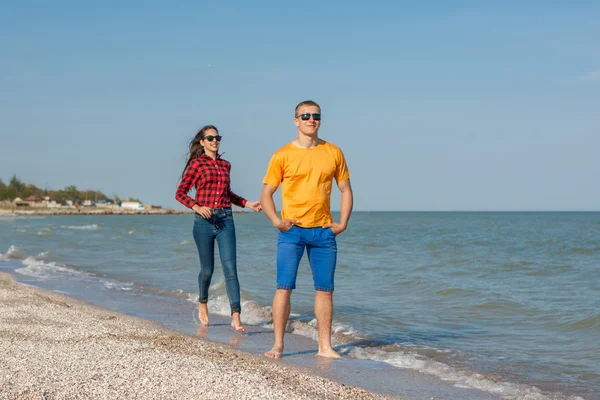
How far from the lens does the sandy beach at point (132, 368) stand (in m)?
4.05

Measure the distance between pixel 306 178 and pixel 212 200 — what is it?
72.4 inches

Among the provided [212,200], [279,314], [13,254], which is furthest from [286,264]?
[13,254]

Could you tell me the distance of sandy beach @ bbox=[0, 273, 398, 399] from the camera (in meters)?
4.05

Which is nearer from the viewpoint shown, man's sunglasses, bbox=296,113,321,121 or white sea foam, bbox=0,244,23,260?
man's sunglasses, bbox=296,113,321,121

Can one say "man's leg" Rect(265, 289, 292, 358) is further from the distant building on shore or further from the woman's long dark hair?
the distant building on shore

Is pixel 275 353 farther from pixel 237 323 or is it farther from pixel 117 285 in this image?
pixel 117 285

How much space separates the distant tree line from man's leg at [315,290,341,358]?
149452 mm

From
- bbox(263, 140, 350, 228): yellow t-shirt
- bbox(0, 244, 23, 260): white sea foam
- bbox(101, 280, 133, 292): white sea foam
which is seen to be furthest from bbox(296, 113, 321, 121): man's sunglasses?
bbox(0, 244, 23, 260): white sea foam

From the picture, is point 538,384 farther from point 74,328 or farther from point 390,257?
point 390,257

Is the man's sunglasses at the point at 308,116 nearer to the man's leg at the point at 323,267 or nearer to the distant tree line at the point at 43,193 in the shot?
the man's leg at the point at 323,267

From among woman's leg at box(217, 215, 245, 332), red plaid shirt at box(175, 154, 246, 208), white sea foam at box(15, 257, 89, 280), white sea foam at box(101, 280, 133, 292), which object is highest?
red plaid shirt at box(175, 154, 246, 208)

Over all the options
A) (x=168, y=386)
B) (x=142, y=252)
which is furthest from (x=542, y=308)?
(x=142, y=252)

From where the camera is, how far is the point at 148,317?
8.06 m

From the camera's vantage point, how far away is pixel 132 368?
179 inches
